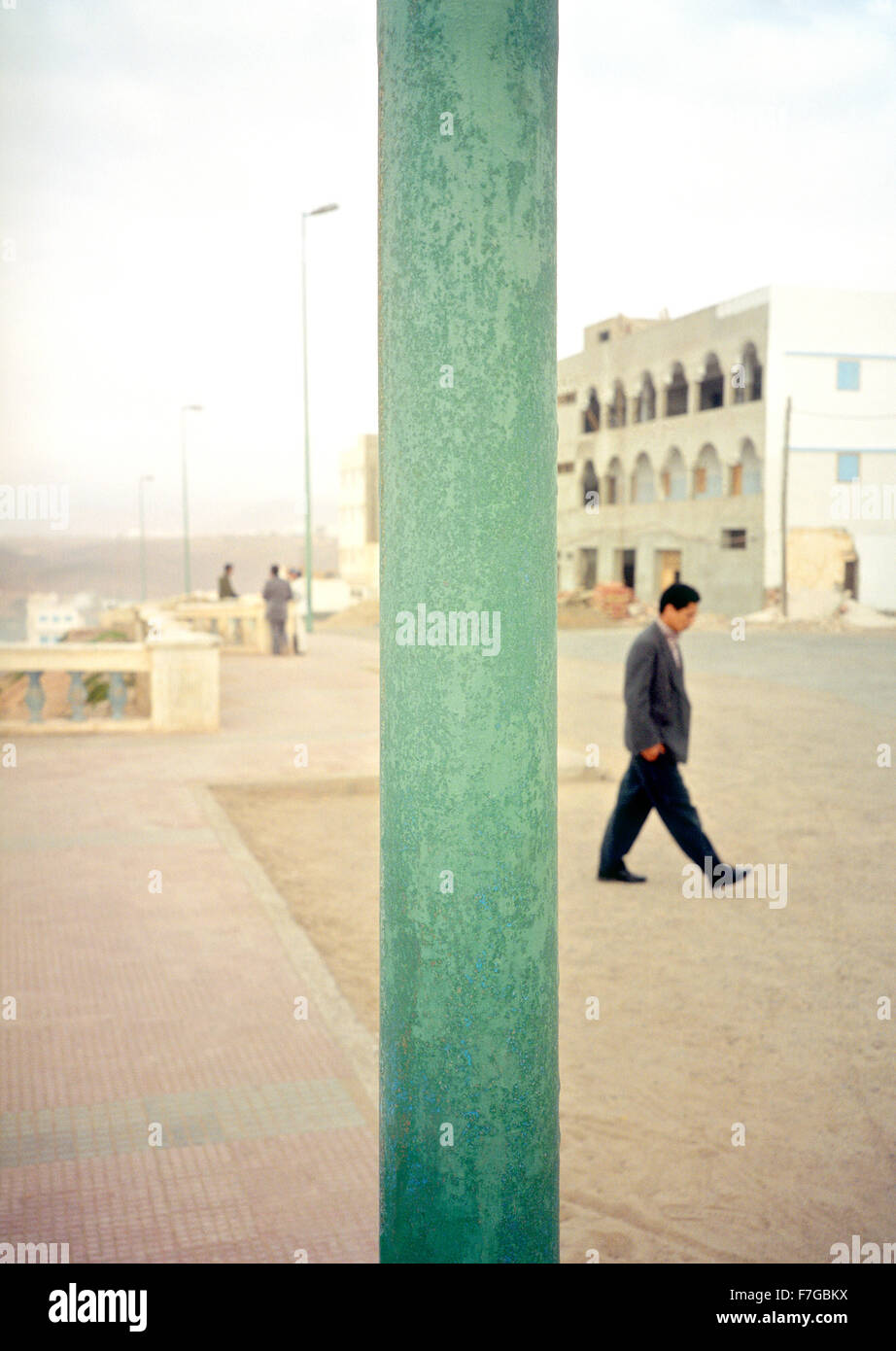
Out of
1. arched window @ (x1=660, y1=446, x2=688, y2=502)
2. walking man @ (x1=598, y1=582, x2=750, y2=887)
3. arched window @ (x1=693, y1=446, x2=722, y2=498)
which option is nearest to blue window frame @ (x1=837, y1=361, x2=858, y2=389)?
arched window @ (x1=693, y1=446, x2=722, y2=498)

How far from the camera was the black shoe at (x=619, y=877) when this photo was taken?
756cm

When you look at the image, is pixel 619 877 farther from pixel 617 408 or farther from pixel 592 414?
pixel 592 414

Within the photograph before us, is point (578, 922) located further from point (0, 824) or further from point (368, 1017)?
point (0, 824)

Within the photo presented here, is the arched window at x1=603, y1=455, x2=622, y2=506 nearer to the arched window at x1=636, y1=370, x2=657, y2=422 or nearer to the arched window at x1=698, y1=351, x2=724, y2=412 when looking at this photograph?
the arched window at x1=636, y1=370, x2=657, y2=422

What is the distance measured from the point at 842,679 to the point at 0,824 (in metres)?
15.4

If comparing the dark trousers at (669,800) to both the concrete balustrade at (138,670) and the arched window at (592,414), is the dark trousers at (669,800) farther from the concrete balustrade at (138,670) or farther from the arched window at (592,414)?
the arched window at (592,414)

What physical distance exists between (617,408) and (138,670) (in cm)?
3779

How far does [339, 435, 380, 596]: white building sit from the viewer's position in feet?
249

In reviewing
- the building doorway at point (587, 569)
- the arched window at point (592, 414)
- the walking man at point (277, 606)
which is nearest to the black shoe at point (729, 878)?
the walking man at point (277, 606)

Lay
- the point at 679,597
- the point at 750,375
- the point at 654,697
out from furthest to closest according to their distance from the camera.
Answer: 1. the point at 750,375
2. the point at 654,697
3. the point at 679,597

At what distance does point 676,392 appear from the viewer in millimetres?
45781

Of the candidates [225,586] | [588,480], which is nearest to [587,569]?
[588,480]
